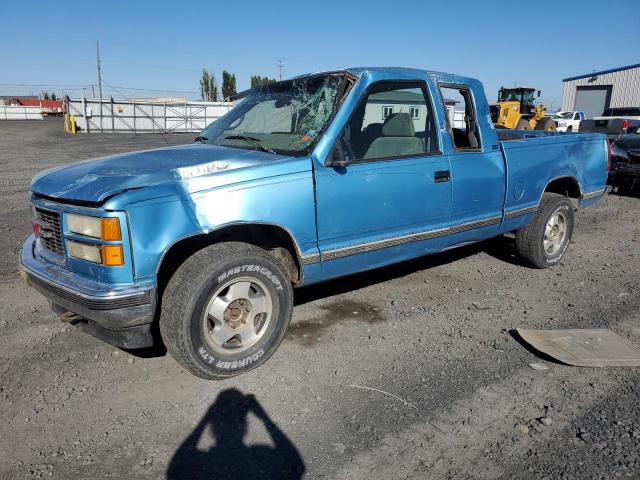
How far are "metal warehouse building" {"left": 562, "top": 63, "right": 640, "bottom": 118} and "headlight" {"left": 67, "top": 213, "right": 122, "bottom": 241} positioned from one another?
43.2m

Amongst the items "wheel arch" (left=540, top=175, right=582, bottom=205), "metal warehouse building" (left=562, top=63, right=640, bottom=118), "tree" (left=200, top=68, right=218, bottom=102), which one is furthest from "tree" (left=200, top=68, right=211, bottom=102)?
"wheel arch" (left=540, top=175, right=582, bottom=205)

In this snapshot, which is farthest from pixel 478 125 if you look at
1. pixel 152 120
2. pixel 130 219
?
pixel 152 120

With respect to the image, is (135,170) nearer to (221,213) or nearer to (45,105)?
(221,213)

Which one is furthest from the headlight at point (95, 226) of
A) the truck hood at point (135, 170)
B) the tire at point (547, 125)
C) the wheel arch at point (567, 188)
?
the tire at point (547, 125)

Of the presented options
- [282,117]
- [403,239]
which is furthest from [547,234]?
[282,117]

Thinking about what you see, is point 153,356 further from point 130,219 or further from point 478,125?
point 478,125

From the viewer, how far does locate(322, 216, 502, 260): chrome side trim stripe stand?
3617 mm

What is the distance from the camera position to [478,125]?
4555 mm

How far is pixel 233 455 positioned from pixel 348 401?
0.78m

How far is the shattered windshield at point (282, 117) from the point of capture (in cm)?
363

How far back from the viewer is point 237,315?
328cm

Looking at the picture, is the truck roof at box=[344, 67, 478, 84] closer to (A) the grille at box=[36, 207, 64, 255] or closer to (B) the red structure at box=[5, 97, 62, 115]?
(A) the grille at box=[36, 207, 64, 255]

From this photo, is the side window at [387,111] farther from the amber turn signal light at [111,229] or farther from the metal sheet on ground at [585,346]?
the amber turn signal light at [111,229]

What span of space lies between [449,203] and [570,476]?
229cm
